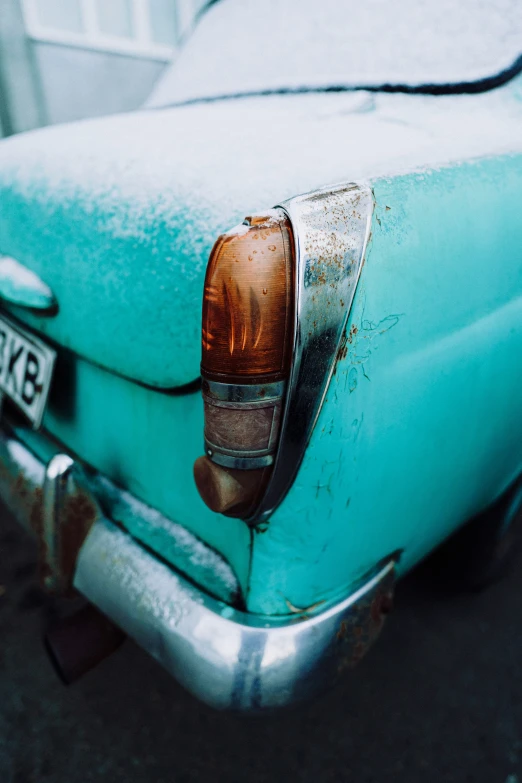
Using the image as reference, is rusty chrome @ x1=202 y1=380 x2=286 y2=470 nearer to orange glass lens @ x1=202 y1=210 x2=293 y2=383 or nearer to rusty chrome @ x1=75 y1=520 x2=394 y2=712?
orange glass lens @ x1=202 y1=210 x2=293 y2=383

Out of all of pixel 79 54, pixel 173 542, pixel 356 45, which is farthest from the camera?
pixel 79 54

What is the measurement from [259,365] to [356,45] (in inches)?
50.7

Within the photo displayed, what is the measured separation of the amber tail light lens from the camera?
66 cm

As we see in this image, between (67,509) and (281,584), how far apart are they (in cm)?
49

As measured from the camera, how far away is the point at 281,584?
2.89 ft

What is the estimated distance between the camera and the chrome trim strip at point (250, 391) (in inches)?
27.6

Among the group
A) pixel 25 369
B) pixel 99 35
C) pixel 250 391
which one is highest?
pixel 99 35

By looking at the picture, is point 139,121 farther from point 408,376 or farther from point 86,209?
point 408,376

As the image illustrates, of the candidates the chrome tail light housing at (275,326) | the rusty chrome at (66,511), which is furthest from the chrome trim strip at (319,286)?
the rusty chrome at (66,511)

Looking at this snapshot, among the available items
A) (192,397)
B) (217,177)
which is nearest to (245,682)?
(192,397)

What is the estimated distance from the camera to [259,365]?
692mm

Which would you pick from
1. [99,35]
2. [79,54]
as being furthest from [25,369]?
[99,35]

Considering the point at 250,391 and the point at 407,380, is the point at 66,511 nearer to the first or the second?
the point at 250,391

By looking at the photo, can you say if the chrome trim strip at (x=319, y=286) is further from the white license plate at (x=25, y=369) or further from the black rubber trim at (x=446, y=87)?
the black rubber trim at (x=446, y=87)
